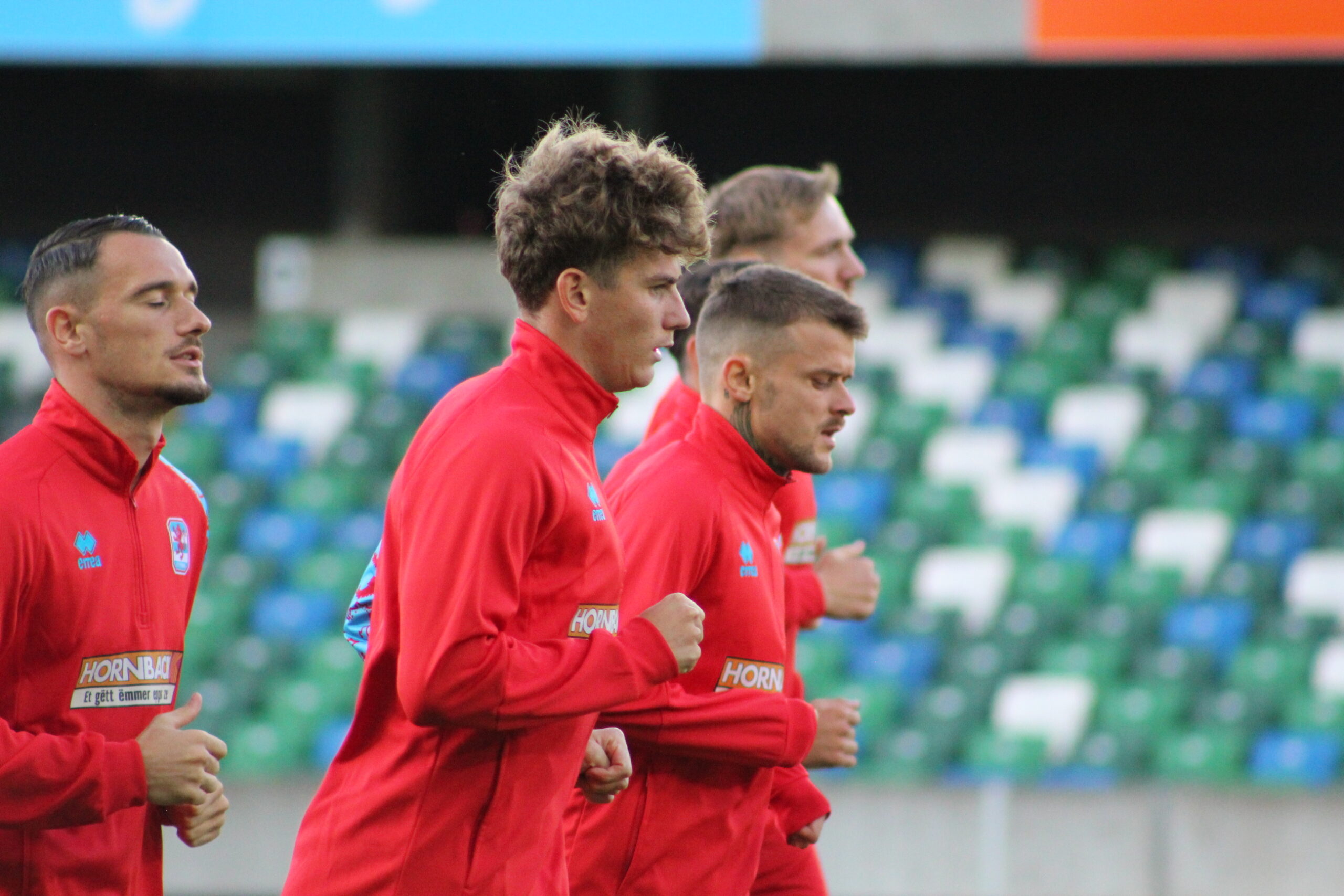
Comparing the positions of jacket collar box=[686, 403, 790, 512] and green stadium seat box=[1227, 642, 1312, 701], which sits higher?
green stadium seat box=[1227, 642, 1312, 701]

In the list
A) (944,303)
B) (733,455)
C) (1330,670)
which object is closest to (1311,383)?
(1330,670)

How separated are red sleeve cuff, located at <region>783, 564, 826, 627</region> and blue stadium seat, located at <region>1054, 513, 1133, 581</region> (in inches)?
232

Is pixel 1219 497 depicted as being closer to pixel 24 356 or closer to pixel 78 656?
pixel 24 356

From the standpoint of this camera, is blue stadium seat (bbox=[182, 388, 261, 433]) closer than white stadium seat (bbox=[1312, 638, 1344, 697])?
No

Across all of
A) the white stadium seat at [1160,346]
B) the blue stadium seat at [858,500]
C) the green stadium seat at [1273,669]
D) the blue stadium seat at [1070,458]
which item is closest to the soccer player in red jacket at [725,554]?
the green stadium seat at [1273,669]

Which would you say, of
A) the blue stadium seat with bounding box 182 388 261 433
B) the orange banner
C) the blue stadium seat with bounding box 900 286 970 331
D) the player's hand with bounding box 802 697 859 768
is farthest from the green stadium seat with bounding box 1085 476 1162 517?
the player's hand with bounding box 802 697 859 768

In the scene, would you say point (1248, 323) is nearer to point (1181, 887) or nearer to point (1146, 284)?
point (1146, 284)

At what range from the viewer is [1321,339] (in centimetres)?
1011

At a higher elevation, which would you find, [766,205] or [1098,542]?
[1098,542]

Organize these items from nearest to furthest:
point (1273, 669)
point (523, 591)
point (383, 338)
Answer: point (523, 591), point (1273, 669), point (383, 338)

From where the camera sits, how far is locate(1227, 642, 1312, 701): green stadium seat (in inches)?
319

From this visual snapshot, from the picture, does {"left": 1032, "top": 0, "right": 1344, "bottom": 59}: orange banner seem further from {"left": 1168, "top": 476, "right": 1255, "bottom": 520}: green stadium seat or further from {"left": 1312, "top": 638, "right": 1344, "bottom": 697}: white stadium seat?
{"left": 1312, "top": 638, "right": 1344, "bottom": 697}: white stadium seat

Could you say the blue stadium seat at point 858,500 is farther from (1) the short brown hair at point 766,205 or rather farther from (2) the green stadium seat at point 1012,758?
(1) the short brown hair at point 766,205

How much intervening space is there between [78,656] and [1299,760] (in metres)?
6.45
